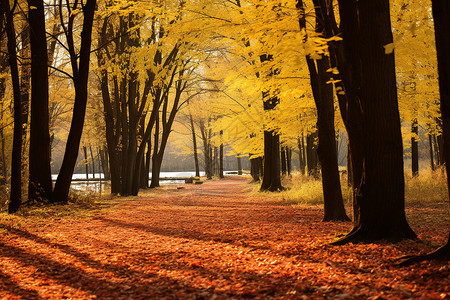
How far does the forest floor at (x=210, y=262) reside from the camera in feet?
11.1

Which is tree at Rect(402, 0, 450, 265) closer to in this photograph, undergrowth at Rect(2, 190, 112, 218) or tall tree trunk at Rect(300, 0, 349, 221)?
tall tree trunk at Rect(300, 0, 349, 221)

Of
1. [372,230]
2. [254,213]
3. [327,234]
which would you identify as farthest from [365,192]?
[254,213]

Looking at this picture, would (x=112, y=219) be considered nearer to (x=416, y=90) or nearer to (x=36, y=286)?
(x=36, y=286)

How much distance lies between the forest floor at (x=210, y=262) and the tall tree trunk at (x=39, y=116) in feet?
6.40

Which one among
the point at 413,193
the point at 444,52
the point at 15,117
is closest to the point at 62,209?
the point at 15,117

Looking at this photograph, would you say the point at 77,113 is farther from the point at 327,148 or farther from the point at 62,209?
the point at 327,148

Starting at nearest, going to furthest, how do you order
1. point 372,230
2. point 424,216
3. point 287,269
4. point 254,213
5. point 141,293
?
point 141,293 < point 287,269 < point 372,230 < point 424,216 < point 254,213

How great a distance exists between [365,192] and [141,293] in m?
3.05

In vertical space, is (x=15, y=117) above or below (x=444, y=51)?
above

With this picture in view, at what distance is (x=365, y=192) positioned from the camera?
4.80 meters

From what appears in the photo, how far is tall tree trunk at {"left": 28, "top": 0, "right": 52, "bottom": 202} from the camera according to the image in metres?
9.47

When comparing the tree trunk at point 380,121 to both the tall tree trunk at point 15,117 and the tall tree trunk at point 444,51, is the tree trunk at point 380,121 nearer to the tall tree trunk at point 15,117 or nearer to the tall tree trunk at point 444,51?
the tall tree trunk at point 444,51

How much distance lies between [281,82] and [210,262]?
18.4 feet

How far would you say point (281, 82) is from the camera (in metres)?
8.98
